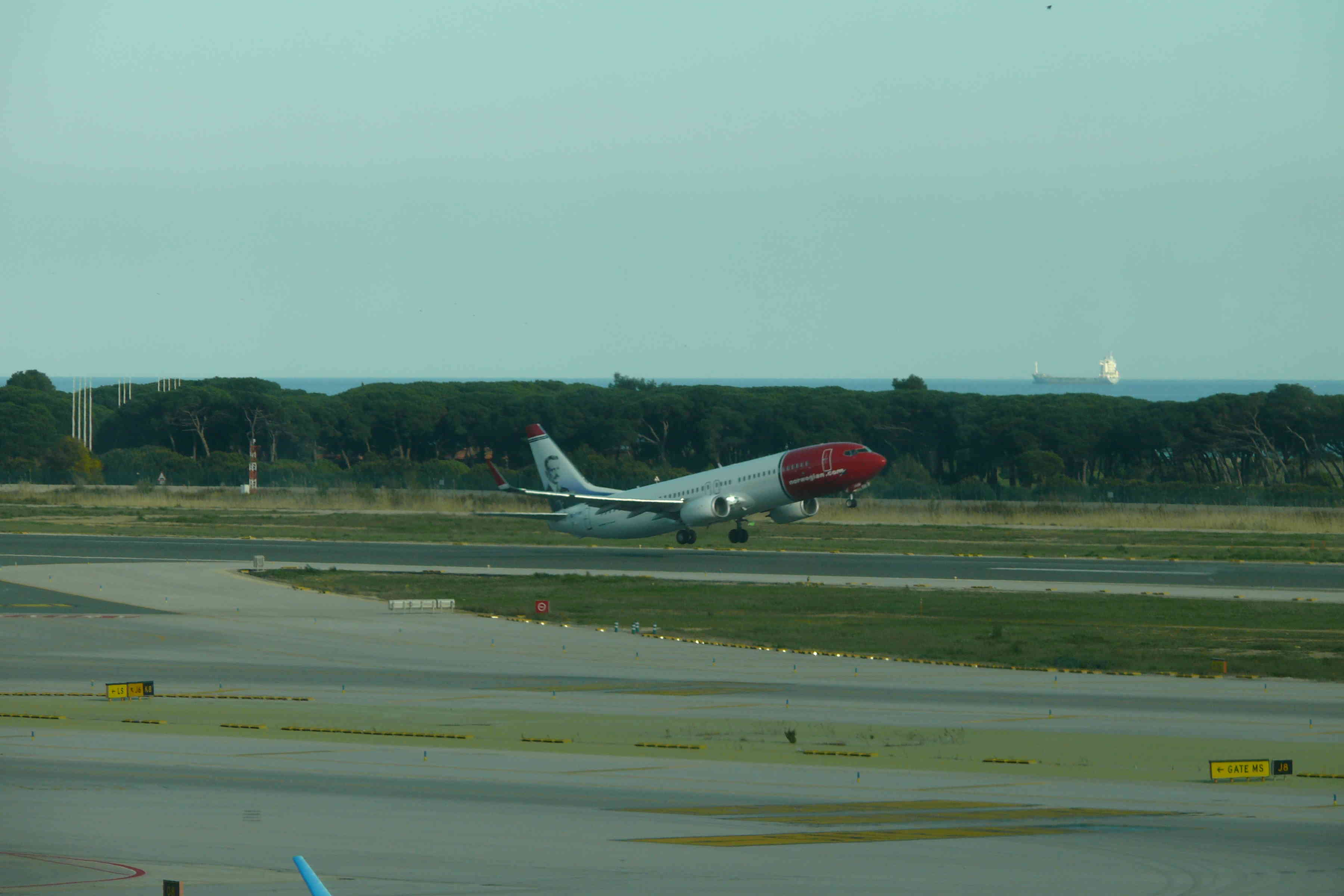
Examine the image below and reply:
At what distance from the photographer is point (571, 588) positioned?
4794 cm

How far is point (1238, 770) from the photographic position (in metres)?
18.5

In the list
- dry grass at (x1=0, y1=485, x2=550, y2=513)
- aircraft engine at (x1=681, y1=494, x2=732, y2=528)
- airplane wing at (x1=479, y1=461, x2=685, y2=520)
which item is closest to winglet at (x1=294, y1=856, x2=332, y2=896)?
aircraft engine at (x1=681, y1=494, x2=732, y2=528)

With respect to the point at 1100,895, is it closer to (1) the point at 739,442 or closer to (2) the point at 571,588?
(2) the point at 571,588

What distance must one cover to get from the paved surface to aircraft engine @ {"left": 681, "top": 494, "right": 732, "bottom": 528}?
4.31ft

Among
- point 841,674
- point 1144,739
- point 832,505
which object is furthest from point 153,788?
→ point 832,505

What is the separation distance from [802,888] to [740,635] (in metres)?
23.5

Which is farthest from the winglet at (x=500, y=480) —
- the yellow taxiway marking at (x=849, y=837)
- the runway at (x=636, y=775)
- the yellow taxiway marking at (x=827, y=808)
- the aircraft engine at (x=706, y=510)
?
the yellow taxiway marking at (x=849, y=837)

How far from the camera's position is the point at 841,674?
1167 inches

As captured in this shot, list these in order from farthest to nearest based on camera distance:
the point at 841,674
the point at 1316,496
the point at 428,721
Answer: the point at 1316,496 → the point at 841,674 → the point at 428,721

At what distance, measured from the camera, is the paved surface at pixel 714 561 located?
5131 cm

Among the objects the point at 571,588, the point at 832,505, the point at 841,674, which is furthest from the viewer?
the point at 832,505

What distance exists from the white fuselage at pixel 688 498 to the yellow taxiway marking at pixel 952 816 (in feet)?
154

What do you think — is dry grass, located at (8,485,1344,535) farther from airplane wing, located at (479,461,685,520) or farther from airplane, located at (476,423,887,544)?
airplane wing, located at (479,461,685,520)

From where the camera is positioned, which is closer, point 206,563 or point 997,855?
point 997,855
